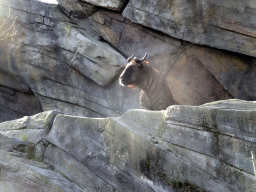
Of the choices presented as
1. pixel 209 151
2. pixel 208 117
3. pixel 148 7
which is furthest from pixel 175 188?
pixel 148 7

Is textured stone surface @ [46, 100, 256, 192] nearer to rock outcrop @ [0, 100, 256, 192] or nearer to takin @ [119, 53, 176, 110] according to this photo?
rock outcrop @ [0, 100, 256, 192]

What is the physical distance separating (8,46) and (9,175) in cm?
722

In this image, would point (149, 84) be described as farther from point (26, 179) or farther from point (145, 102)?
point (26, 179)

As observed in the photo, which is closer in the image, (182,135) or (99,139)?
(182,135)

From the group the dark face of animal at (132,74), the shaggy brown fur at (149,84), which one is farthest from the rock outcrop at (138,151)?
the dark face of animal at (132,74)

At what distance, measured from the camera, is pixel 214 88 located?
8234 millimetres

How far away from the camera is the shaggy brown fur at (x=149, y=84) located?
5375 mm

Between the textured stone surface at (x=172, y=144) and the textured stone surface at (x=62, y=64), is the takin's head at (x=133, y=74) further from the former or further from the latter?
the textured stone surface at (x=62, y=64)

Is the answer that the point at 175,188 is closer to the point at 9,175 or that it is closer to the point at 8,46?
the point at 9,175

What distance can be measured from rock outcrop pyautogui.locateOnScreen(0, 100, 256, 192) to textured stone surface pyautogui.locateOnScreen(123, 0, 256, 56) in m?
4.44

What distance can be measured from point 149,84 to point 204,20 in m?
3.11

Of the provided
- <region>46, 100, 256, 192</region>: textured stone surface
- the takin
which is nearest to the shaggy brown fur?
the takin

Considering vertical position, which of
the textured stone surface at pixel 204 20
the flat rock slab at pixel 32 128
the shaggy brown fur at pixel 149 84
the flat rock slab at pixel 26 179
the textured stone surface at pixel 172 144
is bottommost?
the flat rock slab at pixel 26 179

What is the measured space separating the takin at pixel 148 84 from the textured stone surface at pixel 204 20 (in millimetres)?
2518
